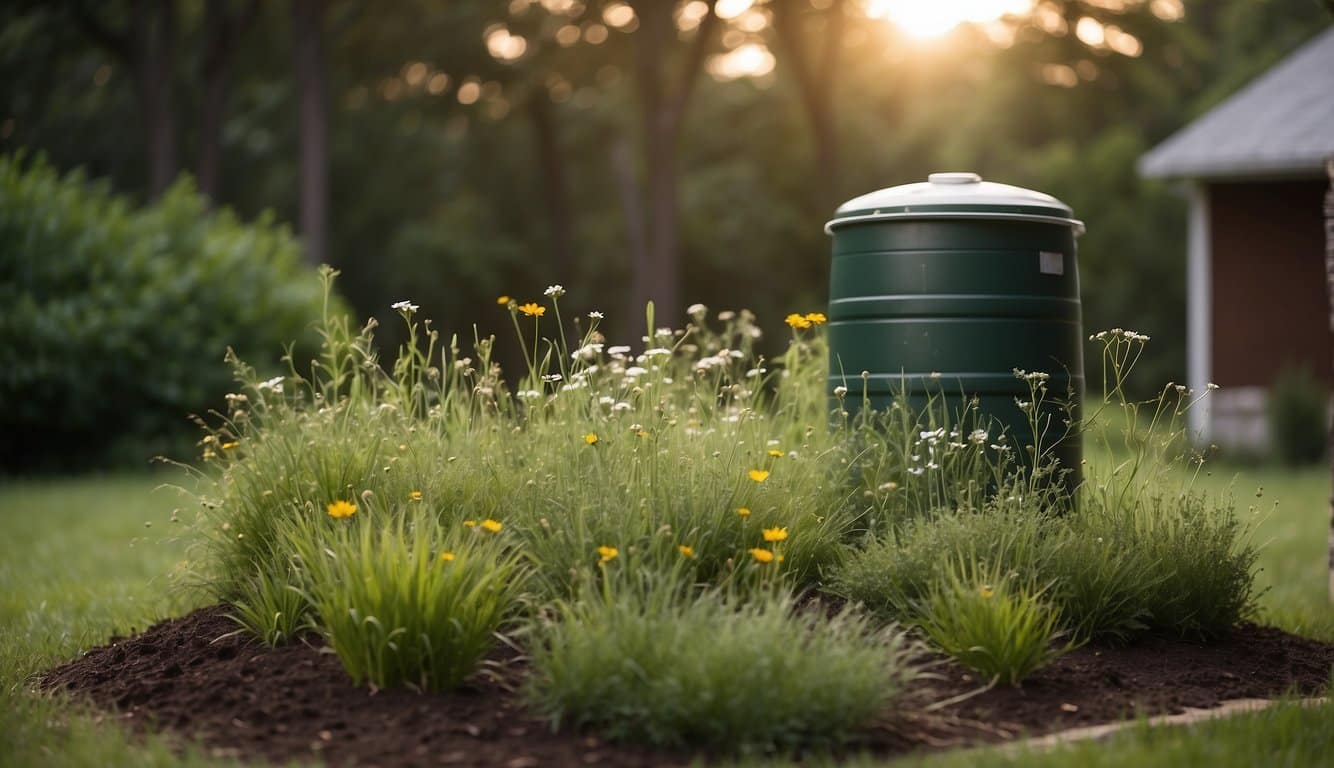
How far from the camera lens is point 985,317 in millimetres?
5133

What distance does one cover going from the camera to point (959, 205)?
5.17 metres

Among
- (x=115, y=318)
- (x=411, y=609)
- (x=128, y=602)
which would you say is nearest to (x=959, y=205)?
(x=411, y=609)

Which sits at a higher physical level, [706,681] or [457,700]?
[706,681]

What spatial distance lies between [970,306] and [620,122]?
96.0 ft

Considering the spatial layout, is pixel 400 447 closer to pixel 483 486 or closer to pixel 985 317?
pixel 483 486

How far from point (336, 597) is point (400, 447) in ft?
3.78

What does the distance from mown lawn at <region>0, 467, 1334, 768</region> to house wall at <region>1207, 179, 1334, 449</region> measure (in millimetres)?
2464

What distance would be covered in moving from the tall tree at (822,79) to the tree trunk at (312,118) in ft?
25.0

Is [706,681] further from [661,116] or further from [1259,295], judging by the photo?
[661,116]

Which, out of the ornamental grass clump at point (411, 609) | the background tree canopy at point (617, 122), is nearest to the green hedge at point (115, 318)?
the background tree canopy at point (617, 122)

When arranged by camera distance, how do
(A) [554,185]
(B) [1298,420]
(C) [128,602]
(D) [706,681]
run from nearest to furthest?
(D) [706,681]
(C) [128,602]
(B) [1298,420]
(A) [554,185]

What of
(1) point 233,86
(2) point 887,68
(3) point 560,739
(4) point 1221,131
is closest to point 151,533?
(3) point 560,739

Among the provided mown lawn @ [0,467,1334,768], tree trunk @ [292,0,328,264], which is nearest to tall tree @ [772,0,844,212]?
tree trunk @ [292,0,328,264]

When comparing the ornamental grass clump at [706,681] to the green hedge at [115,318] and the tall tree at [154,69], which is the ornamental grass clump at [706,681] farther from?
the tall tree at [154,69]
